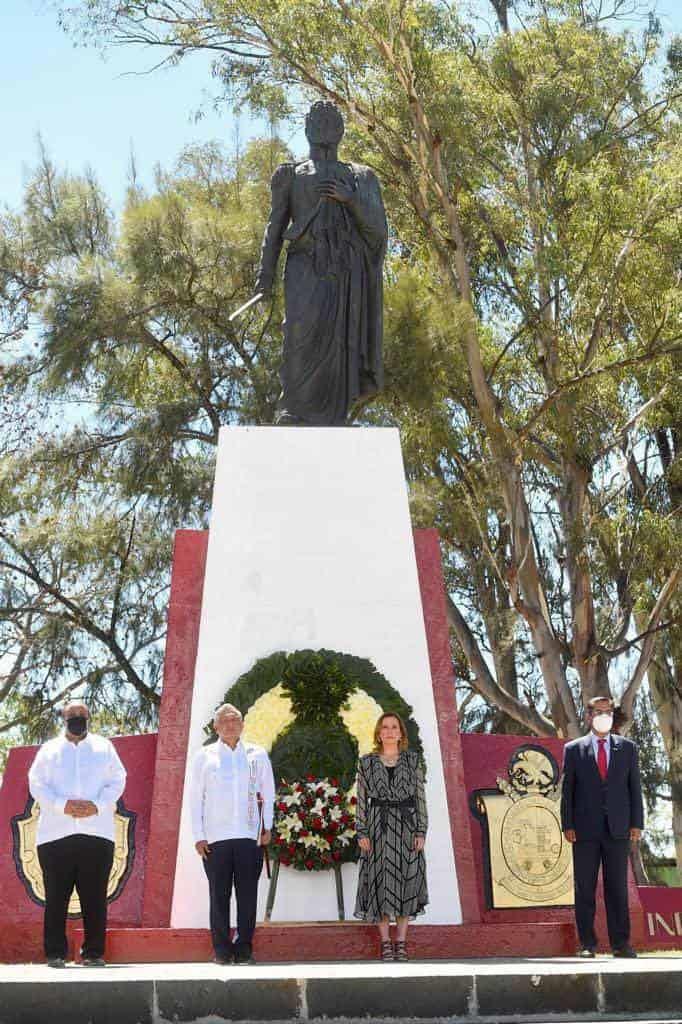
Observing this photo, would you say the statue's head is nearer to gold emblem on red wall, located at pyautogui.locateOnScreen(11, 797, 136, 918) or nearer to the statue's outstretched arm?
the statue's outstretched arm

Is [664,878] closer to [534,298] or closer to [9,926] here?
[534,298]

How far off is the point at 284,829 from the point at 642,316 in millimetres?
9422

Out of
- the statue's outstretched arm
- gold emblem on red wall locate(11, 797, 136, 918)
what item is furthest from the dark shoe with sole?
the statue's outstretched arm

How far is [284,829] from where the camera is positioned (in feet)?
23.1

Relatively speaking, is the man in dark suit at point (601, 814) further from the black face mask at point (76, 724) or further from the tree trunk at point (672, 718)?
the tree trunk at point (672, 718)

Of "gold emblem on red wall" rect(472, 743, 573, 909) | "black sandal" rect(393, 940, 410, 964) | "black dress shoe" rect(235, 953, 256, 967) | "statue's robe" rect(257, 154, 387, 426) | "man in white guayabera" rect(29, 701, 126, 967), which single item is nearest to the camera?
"man in white guayabera" rect(29, 701, 126, 967)

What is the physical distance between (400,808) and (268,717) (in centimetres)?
137

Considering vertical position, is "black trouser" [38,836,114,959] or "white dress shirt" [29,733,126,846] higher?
"white dress shirt" [29,733,126,846]

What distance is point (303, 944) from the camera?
20.7 ft

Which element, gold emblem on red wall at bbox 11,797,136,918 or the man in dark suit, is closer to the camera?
the man in dark suit

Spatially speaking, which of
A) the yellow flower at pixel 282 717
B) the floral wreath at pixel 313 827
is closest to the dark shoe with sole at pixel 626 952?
the floral wreath at pixel 313 827

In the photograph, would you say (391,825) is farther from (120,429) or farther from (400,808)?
(120,429)

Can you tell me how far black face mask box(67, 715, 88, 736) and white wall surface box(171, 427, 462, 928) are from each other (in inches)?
63.2

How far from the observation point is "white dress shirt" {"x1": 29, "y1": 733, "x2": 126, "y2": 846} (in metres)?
5.67
